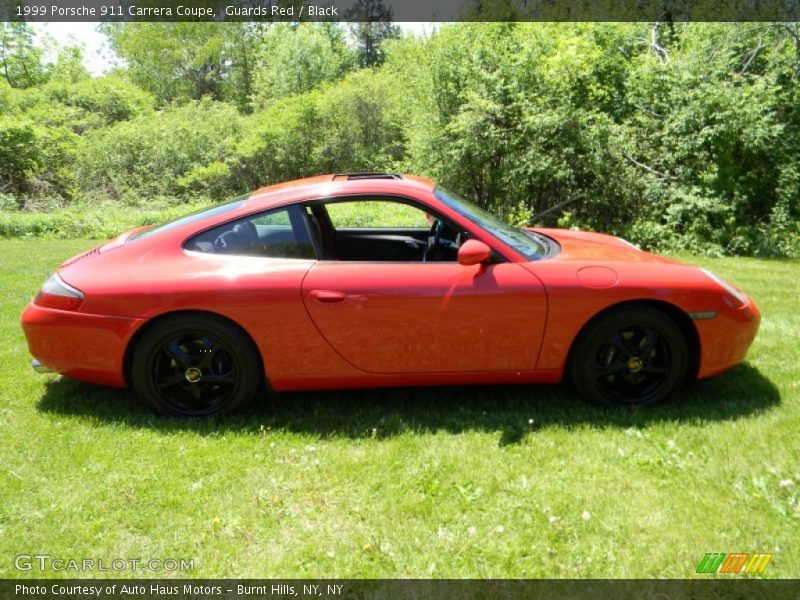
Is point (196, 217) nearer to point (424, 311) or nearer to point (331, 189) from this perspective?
point (331, 189)

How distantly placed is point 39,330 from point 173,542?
1727mm

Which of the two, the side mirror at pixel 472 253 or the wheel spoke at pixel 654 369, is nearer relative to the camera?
the side mirror at pixel 472 253

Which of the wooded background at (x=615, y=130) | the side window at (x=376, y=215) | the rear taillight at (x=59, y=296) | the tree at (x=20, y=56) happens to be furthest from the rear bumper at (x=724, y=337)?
the tree at (x=20, y=56)

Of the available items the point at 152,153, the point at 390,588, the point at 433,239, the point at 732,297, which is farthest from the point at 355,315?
the point at 152,153

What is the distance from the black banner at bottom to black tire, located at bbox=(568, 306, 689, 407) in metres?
1.46

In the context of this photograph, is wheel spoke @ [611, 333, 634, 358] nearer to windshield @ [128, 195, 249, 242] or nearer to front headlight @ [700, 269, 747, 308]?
front headlight @ [700, 269, 747, 308]

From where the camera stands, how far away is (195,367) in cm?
362

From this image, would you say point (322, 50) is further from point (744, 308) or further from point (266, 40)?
point (744, 308)

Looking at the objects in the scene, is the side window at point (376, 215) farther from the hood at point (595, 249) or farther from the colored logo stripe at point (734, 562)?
the colored logo stripe at point (734, 562)

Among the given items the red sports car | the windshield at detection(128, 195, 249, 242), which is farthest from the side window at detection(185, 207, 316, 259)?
the windshield at detection(128, 195, 249, 242)

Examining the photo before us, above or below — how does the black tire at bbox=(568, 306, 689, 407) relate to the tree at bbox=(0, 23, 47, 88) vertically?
below

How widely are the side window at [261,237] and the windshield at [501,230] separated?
34.4 inches

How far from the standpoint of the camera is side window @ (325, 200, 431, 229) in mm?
3900

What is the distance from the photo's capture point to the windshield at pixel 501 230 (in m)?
3.73
